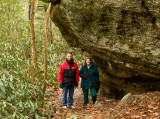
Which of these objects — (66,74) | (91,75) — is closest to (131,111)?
(91,75)

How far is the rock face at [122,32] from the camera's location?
5160 millimetres

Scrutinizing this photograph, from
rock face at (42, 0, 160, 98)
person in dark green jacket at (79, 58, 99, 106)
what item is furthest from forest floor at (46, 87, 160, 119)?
rock face at (42, 0, 160, 98)

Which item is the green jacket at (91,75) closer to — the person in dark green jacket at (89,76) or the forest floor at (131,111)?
the person in dark green jacket at (89,76)

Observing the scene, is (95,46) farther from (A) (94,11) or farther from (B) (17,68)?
(B) (17,68)

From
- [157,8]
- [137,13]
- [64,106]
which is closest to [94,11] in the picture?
[137,13]

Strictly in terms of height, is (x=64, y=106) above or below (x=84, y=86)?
below

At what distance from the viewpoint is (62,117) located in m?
5.26

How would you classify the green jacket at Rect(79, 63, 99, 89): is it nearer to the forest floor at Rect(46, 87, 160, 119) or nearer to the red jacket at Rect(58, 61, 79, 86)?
the red jacket at Rect(58, 61, 79, 86)

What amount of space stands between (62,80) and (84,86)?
952 millimetres

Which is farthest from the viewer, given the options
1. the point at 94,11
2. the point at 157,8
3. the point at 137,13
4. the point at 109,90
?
the point at 109,90

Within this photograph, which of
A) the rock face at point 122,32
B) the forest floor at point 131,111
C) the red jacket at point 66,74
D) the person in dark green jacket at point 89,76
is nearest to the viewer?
the forest floor at point 131,111

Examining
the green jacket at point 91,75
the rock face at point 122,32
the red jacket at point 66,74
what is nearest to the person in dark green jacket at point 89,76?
the green jacket at point 91,75

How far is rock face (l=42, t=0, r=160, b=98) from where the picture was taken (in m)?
5.16

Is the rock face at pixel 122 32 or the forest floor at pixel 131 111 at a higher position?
the rock face at pixel 122 32
